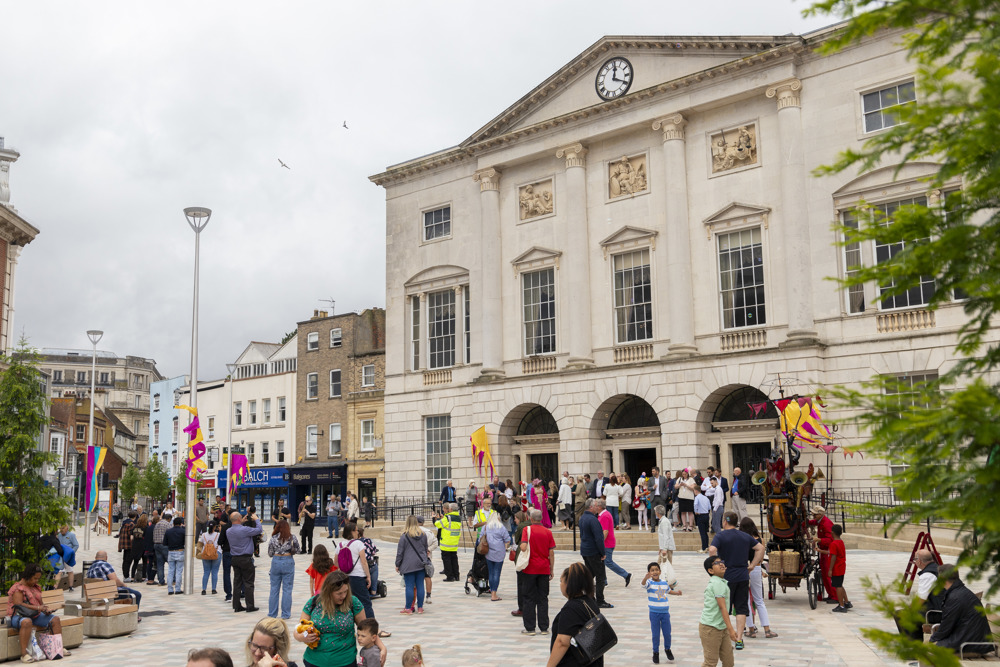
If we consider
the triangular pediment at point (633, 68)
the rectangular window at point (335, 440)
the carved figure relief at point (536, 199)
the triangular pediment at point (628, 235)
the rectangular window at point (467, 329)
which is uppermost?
the triangular pediment at point (633, 68)

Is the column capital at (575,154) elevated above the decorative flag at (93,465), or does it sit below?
above

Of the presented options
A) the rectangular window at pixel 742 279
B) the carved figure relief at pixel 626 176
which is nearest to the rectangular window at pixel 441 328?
the carved figure relief at pixel 626 176

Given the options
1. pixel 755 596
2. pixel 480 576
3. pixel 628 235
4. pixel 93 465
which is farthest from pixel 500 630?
pixel 93 465

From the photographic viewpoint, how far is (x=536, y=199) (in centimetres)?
3912

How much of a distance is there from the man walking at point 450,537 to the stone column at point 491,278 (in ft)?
56.2

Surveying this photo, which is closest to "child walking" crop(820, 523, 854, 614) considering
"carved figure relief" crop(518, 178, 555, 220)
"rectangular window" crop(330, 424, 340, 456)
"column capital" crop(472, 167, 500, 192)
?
"carved figure relief" crop(518, 178, 555, 220)

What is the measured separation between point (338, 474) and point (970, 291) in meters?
50.0

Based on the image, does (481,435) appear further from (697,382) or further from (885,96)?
(885,96)

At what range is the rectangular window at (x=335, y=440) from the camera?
5316 cm

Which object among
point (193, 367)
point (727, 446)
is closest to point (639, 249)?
point (727, 446)

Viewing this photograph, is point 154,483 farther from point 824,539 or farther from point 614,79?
point 824,539

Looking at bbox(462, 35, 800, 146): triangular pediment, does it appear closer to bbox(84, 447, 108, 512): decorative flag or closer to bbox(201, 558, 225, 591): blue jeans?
bbox(84, 447, 108, 512): decorative flag

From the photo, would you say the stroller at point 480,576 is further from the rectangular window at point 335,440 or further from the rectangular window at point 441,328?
the rectangular window at point 335,440

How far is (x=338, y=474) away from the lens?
5216 cm
